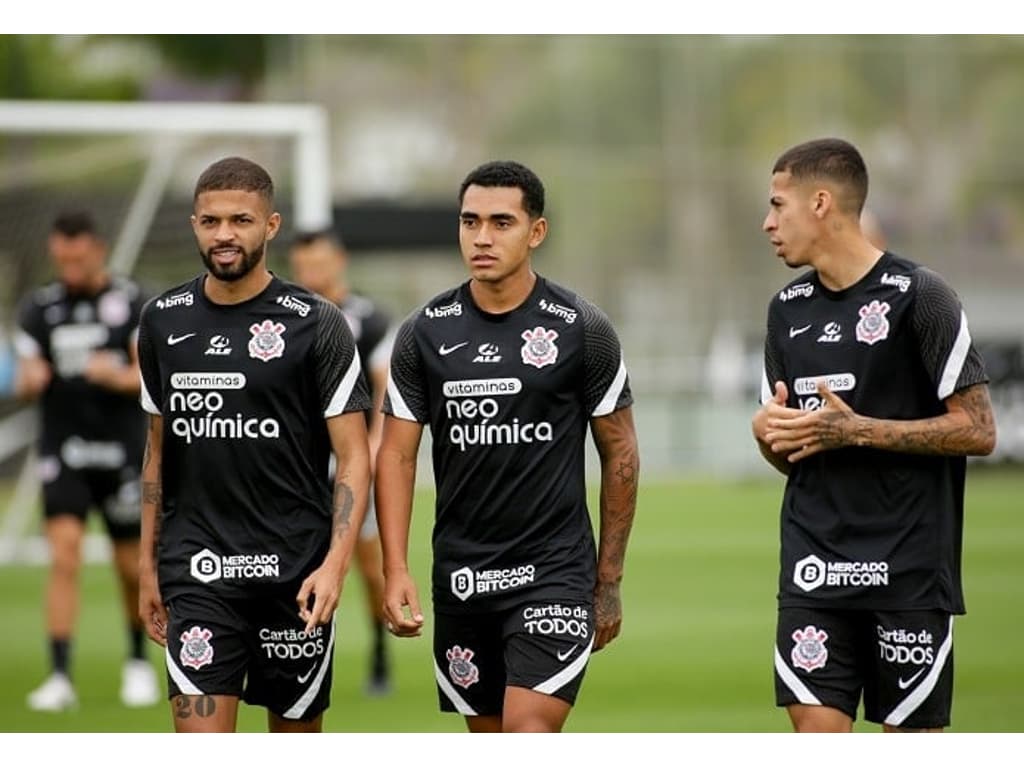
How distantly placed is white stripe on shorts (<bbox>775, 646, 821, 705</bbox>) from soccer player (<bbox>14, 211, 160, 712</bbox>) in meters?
5.08

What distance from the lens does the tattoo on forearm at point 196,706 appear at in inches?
245

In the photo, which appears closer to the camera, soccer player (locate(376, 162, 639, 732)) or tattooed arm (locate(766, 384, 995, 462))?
tattooed arm (locate(766, 384, 995, 462))

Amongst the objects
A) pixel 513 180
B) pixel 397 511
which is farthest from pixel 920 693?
pixel 513 180

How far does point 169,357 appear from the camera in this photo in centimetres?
639

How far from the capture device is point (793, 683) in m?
6.25

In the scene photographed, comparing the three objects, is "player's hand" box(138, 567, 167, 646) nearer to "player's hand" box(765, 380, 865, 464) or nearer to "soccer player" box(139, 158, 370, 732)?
"soccer player" box(139, 158, 370, 732)

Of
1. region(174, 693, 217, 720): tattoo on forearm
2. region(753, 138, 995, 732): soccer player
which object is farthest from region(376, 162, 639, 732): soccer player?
region(174, 693, 217, 720): tattoo on forearm

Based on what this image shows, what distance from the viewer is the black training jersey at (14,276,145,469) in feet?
35.8

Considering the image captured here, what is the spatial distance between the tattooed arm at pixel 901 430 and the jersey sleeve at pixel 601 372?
0.56m

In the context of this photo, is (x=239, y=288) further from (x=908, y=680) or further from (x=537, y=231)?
(x=908, y=680)

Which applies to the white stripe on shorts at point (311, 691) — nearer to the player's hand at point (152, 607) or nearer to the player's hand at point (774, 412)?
the player's hand at point (152, 607)

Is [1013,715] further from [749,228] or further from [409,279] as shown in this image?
[749,228]

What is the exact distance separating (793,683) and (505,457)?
1168 mm

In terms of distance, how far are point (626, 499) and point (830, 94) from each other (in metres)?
34.0
